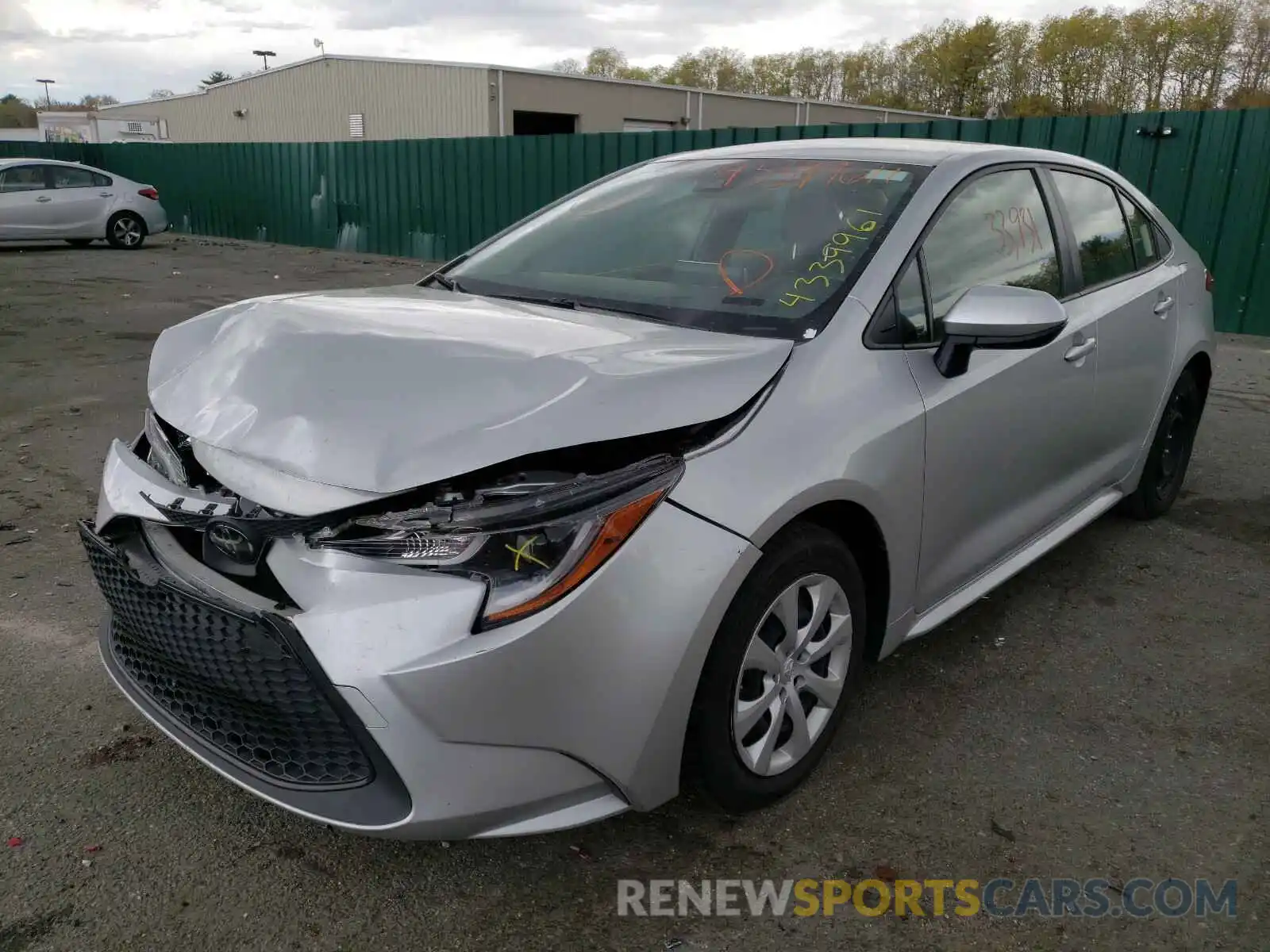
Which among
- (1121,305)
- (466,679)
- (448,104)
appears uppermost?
(448,104)

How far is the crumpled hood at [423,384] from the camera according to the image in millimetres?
1906

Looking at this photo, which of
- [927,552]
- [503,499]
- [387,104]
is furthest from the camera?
[387,104]

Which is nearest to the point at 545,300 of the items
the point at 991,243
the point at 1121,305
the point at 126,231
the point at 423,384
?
the point at 423,384

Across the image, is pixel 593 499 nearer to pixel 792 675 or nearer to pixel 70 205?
pixel 792 675

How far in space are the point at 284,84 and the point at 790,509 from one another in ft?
116

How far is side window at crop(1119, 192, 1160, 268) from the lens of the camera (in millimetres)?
3980

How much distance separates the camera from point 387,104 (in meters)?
28.8

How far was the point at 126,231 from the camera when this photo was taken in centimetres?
1725

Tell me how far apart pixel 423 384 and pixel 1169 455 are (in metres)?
3.76

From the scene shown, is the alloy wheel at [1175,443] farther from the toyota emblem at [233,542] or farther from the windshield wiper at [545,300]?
the toyota emblem at [233,542]

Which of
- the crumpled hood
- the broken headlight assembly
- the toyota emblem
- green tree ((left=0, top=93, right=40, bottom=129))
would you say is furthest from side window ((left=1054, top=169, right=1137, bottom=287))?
green tree ((left=0, top=93, right=40, bottom=129))

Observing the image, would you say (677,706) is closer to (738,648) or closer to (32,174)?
(738,648)

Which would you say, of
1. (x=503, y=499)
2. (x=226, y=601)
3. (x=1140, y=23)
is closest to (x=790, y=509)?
(x=503, y=499)

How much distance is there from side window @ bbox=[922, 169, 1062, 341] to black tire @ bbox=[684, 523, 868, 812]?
77 centimetres
